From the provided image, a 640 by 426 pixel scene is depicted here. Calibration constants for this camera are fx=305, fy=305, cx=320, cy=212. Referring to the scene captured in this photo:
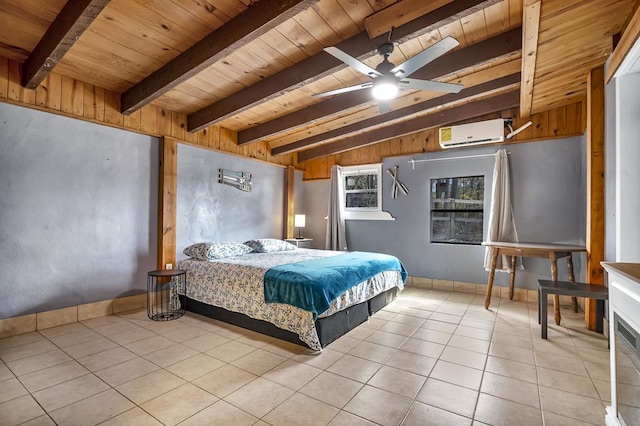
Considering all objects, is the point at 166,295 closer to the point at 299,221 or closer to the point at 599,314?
the point at 299,221

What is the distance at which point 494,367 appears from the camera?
7.91 ft

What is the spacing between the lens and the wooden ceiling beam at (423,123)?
13.5 ft

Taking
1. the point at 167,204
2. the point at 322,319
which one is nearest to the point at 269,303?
the point at 322,319

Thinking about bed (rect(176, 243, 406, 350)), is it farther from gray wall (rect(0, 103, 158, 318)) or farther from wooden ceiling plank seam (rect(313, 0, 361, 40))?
wooden ceiling plank seam (rect(313, 0, 361, 40))

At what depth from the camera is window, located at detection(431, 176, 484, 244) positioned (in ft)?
15.8

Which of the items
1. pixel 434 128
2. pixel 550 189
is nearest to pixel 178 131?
pixel 434 128

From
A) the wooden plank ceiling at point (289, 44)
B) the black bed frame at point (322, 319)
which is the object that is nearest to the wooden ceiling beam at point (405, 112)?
the wooden plank ceiling at point (289, 44)

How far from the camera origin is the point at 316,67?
9.45 ft

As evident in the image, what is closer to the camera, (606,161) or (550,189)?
(606,161)

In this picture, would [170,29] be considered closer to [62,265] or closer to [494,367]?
[62,265]

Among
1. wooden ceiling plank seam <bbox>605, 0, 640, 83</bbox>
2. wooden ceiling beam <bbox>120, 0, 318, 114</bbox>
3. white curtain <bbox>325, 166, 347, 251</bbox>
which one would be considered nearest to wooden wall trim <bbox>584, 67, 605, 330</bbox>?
wooden ceiling plank seam <bbox>605, 0, 640, 83</bbox>

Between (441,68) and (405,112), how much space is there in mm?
1293

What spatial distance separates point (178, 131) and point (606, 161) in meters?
4.94

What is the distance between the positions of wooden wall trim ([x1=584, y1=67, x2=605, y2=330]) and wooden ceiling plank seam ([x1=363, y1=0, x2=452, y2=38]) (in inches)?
82.6
